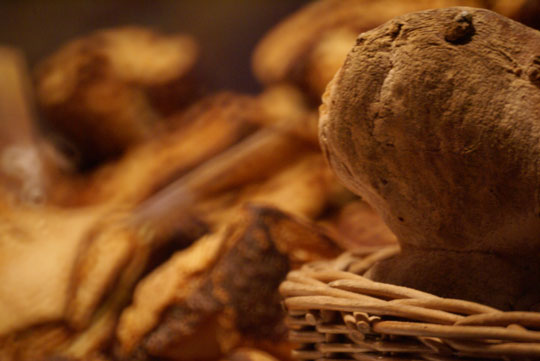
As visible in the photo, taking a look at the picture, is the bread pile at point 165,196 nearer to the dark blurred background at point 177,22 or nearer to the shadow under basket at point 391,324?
the dark blurred background at point 177,22

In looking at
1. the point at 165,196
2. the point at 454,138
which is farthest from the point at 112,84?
the point at 454,138

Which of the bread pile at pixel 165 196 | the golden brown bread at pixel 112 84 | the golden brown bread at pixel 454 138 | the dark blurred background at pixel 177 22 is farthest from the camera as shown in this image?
the golden brown bread at pixel 112 84

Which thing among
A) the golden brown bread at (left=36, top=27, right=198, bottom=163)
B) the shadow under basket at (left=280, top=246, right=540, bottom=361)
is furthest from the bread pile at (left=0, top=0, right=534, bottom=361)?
Result: the shadow under basket at (left=280, top=246, right=540, bottom=361)

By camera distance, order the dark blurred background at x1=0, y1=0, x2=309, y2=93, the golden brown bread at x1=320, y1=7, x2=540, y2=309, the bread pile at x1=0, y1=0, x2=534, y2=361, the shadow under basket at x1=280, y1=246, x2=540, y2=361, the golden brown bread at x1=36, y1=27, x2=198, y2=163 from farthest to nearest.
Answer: the golden brown bread at x1=36, y1=27, x2=198, y2=163
the dark blurred background at x1=0, y1=0, x2=309, y2=93
the bread pile at x1=0, y1=0, x2=534, y2=361
the golden brown bread at x1=320, y1=7, x2=540, y2=309
the shadow under basket at x1=280, y1=246, x2=540, y2=361

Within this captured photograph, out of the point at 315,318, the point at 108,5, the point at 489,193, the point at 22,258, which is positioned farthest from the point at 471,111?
the point at 108,5

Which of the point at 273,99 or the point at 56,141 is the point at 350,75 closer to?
the point at 273,99

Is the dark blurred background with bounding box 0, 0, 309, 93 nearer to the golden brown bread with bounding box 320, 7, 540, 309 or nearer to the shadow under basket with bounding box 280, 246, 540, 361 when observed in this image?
the golden brown bread with bounding box 320, 7, 540, 309

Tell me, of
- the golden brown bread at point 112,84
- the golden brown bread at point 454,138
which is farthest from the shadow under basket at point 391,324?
the golden brown bread at point 112,84
